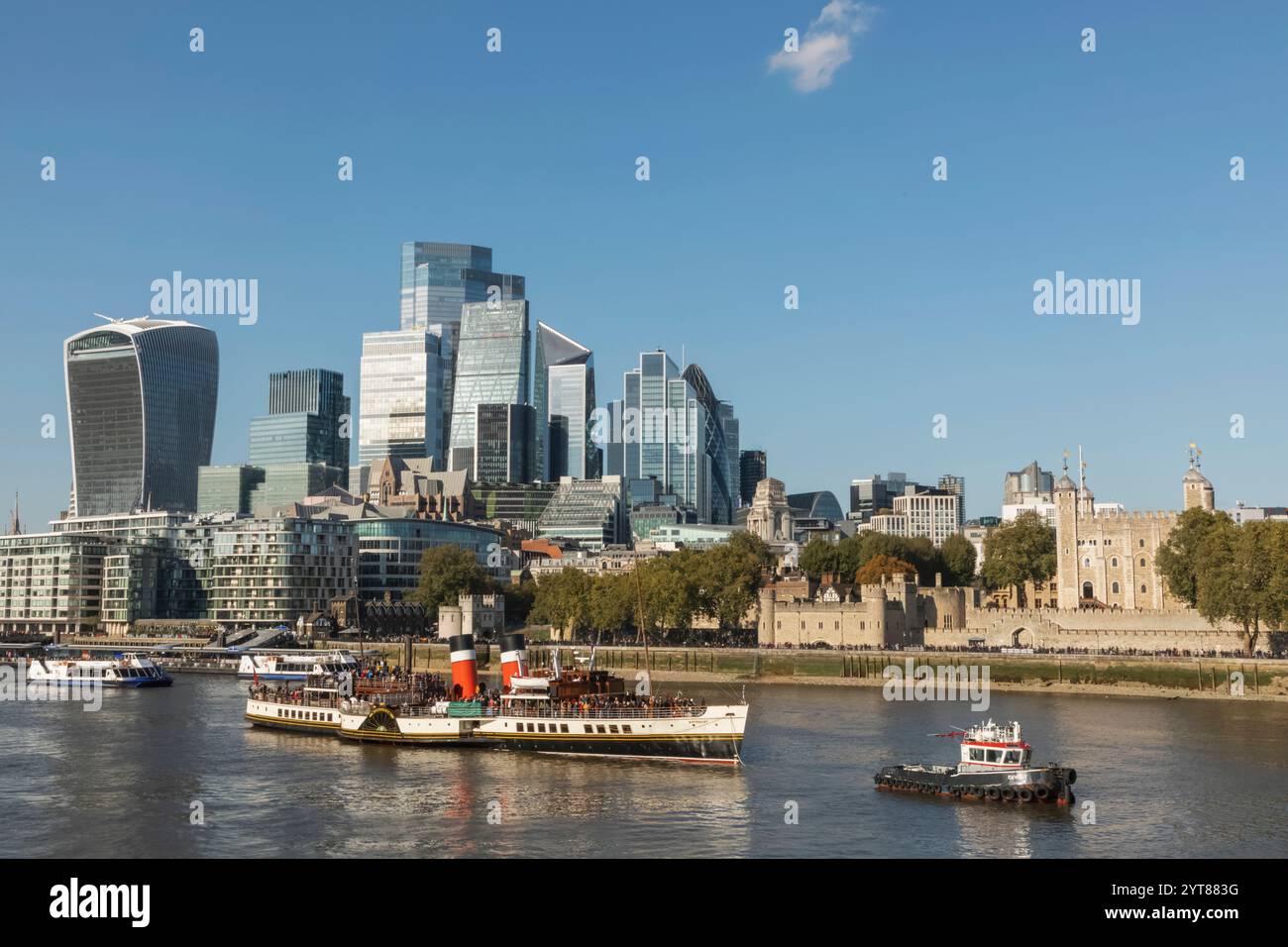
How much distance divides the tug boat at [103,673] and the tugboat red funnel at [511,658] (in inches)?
2074

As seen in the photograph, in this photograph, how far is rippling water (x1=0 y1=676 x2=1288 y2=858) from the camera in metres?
41.0

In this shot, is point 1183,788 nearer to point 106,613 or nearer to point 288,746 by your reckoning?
point 288,746

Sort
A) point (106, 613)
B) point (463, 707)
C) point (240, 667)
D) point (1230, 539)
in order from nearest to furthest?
point (463, 707), point (1230, 539), point (240, 667), point (106, 613)

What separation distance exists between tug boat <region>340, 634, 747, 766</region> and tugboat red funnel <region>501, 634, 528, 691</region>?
5 cm

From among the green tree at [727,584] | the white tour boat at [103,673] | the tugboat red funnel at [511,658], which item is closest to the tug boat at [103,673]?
the white tour boat at [103,673]

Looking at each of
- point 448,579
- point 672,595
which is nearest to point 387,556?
point 448,579

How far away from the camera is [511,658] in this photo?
230ft

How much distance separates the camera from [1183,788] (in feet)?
163

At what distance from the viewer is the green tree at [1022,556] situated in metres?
136

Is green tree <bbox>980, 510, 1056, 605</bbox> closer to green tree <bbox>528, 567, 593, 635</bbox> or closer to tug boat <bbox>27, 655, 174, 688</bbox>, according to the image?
green tree <bbox>528, 567, 593, 635</bbox>

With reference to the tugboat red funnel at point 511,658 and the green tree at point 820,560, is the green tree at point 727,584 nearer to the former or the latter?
the green tree at point 820,560

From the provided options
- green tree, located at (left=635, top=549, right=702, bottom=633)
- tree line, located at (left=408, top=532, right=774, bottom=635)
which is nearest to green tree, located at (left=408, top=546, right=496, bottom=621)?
tree line, located at (left=408, top=532, right=774, bottom=635)
